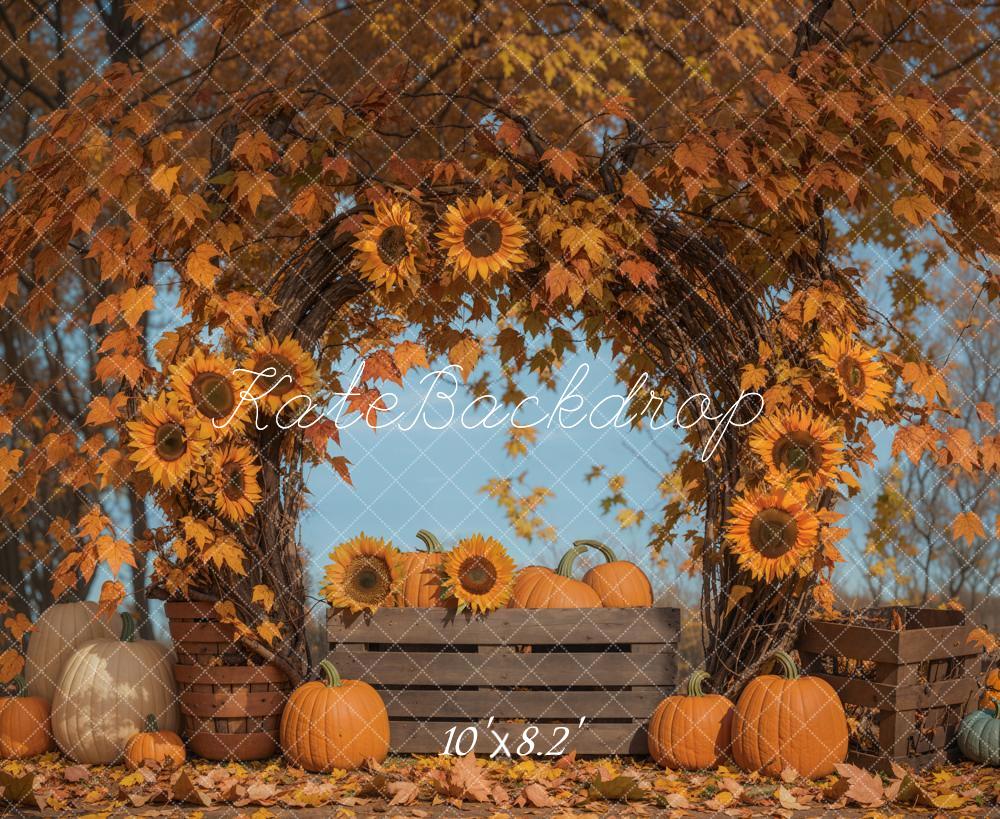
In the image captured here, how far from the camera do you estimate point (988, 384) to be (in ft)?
25.5

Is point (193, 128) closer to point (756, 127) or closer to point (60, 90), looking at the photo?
point (60, 90)

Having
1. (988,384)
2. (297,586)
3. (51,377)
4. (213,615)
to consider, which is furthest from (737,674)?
(51,377)

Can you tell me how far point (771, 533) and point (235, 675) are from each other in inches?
91.4

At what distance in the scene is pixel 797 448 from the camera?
185 inches

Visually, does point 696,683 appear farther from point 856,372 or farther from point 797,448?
point 856,372

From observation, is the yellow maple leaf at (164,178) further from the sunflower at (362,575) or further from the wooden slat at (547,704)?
the wooden slat at (547,704)

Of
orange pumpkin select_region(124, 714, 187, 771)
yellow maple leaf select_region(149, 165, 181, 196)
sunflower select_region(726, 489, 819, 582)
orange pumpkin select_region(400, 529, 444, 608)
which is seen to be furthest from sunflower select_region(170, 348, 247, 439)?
sunflower select_region(726, 489, 819, 582)

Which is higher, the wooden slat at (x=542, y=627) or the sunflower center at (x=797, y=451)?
the sunflower center at (x=797, y=451)

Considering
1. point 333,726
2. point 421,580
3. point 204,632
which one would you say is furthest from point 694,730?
point 204,632

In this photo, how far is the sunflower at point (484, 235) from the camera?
4.68 metres

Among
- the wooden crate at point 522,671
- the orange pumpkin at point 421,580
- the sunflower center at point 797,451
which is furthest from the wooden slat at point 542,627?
the sunflower center at point 797,451

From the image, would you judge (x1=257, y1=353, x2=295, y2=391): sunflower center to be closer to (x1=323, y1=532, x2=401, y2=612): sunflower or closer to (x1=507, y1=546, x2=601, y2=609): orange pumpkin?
(x1=323, y1=532, x2=401, y2=612): sunflower

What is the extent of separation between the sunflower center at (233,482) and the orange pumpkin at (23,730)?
159 centimetres

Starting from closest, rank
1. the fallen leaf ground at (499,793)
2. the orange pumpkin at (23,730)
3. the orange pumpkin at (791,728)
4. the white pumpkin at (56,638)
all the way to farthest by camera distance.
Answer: the fallen leaf ground at (499,793), the orange pumpkin at (791,728), the orange pumpkin at (23,730), the white pumpkin at (56,638)
